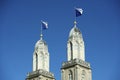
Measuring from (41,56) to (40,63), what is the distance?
8.71 ft

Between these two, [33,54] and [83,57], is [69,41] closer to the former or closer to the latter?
[83,57]

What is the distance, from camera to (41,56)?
404ft

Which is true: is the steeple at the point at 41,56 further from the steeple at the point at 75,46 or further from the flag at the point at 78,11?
the flag at the point at 78,11

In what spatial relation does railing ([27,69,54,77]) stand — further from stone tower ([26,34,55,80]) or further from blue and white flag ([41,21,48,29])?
blue and white flag ([41,21,48,29])

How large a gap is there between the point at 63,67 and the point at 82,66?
19.9 feet

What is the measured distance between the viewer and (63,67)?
115m

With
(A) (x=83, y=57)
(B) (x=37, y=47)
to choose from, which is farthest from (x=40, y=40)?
(A) (x=83, y=57)

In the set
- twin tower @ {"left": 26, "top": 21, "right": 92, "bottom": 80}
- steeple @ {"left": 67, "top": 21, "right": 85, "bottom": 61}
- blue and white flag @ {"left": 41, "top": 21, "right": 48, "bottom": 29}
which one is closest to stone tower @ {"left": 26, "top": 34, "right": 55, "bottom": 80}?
twin tower @ {"left": 26, "top": 21, "right": 92, "bottom": 80}

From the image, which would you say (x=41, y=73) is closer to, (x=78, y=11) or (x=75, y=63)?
(x=75, y=63)

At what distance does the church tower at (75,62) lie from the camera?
11119 centimetres

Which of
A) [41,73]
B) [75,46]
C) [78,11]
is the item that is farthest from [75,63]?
[78,11]

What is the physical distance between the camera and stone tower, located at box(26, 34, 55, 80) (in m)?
119

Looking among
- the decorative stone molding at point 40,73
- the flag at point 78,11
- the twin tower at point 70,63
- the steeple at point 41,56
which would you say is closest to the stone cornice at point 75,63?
the twin tower at point 70,63

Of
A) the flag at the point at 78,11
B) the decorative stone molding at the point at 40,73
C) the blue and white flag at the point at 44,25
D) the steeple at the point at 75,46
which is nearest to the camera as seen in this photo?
the flag at the point at 78,11
